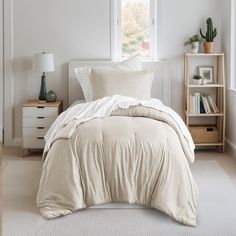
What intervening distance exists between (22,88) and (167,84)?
1792 mm

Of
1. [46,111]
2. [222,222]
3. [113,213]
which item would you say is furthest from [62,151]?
[46,111]

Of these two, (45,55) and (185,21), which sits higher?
(185,21)

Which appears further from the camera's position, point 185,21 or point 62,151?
point 185,21

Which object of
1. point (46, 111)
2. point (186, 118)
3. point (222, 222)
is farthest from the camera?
point (186, 118)

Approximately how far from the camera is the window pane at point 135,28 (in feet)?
19.3

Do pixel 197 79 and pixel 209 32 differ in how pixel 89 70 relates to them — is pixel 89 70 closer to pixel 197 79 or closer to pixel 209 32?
pixel 197 79

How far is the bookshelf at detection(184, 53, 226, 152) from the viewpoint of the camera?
18.5 ft

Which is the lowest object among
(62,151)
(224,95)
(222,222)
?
(222,222)

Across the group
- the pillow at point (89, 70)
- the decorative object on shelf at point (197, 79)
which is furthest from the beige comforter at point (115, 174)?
the decorative object on shelf at point (197, 79)

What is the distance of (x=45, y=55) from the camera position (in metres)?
5.46

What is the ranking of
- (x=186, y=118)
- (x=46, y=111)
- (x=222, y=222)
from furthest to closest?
1. (x=186, y=118)
2. (x=46, y=111)
3. (x=222, y=222)

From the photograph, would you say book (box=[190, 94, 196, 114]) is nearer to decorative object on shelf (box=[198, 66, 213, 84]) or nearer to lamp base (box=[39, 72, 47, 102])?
decorative object on shelf (box=[198, 66, 213, 84])

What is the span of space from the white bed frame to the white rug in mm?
1856

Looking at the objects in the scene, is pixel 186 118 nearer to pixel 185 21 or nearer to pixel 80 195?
pixel 185 21
